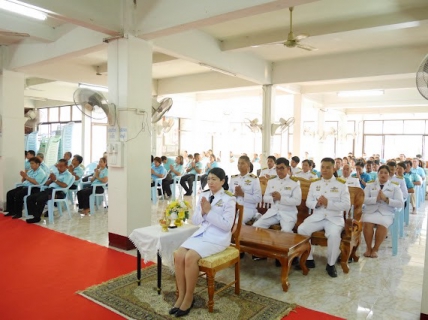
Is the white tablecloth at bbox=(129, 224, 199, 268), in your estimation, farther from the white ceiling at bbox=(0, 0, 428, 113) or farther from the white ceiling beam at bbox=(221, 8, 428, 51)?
the white ceiling beam at bbox=(221, 8, 428, 51)

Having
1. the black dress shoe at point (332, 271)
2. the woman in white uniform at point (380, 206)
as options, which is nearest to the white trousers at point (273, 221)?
the black dress shoe at point (332, 271)

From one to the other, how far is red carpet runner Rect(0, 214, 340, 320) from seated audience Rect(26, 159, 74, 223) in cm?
51

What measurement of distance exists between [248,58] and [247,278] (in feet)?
17.8

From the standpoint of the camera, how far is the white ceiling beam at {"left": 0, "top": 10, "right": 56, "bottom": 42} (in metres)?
5.60

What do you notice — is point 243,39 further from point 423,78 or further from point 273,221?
point 423,78

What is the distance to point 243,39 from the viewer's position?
6719 mm

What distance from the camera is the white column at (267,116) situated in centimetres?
882

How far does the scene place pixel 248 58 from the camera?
7926 mm

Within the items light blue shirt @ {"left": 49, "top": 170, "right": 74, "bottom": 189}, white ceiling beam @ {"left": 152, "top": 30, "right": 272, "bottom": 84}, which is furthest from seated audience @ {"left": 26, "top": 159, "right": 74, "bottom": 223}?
white ceiling beam @ {"left": 152, "top": 30, "right": 272, "bottom": 84}

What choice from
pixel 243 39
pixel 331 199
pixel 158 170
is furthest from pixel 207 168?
pixel 331 199

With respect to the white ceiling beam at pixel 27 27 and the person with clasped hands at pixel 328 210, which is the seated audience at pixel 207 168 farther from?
the person with clasped hands at pixel 328 210

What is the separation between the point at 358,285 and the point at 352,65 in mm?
5467

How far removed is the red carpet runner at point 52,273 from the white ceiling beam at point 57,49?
3010 millimetres

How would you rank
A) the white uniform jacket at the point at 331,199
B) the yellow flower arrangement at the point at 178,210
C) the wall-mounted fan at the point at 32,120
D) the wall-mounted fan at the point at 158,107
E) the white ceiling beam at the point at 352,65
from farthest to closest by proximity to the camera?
the wall-mounted fan at the point at 32,120
the white ceiling beam at the point at 352,65
the wall-mounted fan at the point at 158,107
the white uniform jacket at the point at 331,199
the yellow flower arrangement at the point at 178,210
